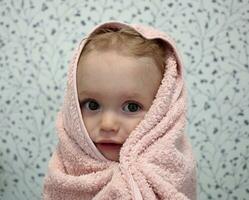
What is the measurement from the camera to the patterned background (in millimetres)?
1457

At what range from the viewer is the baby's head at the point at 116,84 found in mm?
866

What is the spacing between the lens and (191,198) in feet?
3.25

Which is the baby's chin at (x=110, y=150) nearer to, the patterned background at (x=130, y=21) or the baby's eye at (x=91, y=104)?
the baby's eye at (x=91, y=104)

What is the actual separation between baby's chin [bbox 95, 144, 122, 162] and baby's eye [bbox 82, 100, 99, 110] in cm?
8

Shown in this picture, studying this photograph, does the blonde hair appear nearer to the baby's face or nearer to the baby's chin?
the baby's face

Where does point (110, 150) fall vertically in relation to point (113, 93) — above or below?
below

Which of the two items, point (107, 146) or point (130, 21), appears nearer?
point (107, 146)

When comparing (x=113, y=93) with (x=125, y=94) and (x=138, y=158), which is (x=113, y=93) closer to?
(x=125, y=94)

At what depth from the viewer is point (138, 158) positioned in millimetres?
870

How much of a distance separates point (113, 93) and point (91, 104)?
0.21 ft

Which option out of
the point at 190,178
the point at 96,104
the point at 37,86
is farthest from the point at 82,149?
the point at 37,86

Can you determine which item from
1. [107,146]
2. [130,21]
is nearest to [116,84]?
[107,146]

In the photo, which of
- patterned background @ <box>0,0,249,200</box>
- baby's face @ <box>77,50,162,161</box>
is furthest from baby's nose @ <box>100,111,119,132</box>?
patterned background @ <box>0,0,249,200</box>

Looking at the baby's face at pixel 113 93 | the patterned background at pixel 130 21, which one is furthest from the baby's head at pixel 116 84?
the patterned background at pixel 130 21
